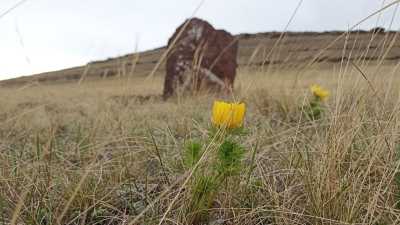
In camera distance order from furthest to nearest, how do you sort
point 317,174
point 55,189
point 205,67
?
point 205,67
point 55,189
point 317,174

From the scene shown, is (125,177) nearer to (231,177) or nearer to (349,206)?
(231,177)

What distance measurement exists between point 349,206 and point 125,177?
2.45 feet

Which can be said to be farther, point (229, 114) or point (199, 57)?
point (199, 57)

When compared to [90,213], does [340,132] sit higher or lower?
higher

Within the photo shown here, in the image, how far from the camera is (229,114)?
Result: 1.30m

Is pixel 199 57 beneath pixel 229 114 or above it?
beneath

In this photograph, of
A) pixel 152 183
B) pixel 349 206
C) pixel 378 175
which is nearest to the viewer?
pixel 349 206

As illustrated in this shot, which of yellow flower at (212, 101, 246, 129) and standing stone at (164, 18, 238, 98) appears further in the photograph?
standing stone at (164, 18, 238, 98)

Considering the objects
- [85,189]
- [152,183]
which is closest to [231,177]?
[152,183]

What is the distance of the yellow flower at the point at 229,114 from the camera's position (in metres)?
1.30

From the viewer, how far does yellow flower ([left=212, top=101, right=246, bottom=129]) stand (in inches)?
51.3

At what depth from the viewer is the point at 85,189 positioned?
140cm

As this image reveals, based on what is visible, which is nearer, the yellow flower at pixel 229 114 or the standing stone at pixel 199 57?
the yellow flower at pixel 229 114

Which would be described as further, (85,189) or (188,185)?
(85,189)
